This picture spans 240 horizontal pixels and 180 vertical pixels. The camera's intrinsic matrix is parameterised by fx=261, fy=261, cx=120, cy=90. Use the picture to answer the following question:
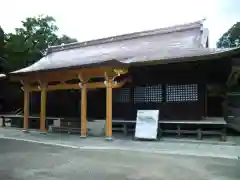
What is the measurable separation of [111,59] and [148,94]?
295cm

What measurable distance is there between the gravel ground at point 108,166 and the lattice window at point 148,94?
4.34 metres

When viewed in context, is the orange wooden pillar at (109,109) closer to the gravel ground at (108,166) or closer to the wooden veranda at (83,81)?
the wooden veranda at (83,81)

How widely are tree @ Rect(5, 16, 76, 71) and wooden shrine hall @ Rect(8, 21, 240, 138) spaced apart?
9.09 meters

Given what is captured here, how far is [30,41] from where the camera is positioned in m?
28.2

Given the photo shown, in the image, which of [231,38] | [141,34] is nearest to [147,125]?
[141,34]

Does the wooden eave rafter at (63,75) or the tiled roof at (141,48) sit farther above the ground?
the tiled roof at (141,48)

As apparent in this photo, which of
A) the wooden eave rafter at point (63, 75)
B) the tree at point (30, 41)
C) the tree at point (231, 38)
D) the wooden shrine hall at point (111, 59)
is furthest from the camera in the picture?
the tree at point (231, 38)

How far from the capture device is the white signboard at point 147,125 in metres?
10.3

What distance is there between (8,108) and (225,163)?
57.8 feet

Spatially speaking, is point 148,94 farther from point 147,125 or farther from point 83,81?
point 83,81

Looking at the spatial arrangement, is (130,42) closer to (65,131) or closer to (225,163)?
(65,131)

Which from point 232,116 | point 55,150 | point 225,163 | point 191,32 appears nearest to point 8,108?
Result: point 55,150

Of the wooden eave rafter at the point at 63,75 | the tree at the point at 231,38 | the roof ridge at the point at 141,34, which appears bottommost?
the wooden eave rafter at the point at 63,75

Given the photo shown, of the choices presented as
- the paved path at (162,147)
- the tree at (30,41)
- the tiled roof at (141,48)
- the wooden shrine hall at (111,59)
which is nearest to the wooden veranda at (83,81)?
the wooden shrine hall at (111,59)
